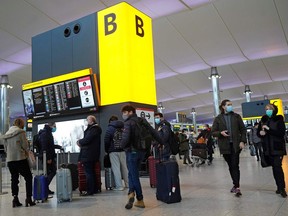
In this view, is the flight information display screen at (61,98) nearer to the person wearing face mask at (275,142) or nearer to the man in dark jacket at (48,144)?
the man in dark jacket at (48,144)

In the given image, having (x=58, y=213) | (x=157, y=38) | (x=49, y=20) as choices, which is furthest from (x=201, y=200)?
(x=157, y=38)

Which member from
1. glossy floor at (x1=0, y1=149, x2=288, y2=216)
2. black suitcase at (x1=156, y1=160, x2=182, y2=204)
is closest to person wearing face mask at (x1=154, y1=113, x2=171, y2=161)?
glossy floor at (x1=0, y1=149, x2=288, y2=216)

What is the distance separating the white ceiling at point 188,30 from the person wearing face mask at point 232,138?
7.59m

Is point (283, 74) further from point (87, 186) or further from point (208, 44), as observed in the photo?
point (87, 186)

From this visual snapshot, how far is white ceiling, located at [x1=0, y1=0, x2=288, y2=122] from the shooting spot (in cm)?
1148

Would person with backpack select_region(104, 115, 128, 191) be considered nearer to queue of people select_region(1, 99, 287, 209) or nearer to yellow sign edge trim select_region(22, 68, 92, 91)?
queue of people select_region(1, 99, 287, 209)

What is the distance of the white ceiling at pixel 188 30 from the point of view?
11477 mm

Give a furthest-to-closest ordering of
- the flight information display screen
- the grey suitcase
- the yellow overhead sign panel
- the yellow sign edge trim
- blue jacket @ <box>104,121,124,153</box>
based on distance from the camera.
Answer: the yellow sign edge trim < the flight information display screen < the yellow overhead sign panel < the grey suitcase < blue jacket @ <box>104,121,124,153</box>

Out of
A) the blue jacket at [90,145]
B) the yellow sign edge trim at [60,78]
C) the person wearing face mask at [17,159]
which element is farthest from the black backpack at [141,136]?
the yellow sign edge trim at [60,78]

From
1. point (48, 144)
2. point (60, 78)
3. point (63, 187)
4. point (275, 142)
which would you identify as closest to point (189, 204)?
point (275, 142)

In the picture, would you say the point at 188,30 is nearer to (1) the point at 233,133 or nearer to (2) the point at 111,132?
(2) the point at 111,132

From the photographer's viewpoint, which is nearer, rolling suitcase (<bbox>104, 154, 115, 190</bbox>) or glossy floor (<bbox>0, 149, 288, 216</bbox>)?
glossy floor (<bbox>0, 149, 288, 216</bbox>)

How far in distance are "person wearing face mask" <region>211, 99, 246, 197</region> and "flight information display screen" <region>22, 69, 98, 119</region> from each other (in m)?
4.04

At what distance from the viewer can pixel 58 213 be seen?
4.54m
